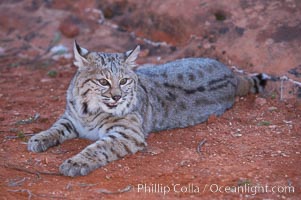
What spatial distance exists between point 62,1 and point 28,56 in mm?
1720

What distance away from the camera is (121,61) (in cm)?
627

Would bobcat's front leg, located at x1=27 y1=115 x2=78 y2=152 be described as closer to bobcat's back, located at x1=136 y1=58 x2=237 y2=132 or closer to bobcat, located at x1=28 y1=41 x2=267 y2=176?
bobcat, located at x1=28 y1=41 x2=267 y2=176

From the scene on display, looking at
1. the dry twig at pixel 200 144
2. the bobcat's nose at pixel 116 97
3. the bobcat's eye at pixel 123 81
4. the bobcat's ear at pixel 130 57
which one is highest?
the bobcat's ear at pixel 130 57

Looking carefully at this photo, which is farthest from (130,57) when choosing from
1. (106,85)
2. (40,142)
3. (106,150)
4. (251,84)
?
(251,84)

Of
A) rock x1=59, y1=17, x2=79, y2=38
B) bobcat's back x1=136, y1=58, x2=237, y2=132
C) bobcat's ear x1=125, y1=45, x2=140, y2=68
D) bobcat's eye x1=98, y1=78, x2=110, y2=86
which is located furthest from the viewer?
rock x1=59, y1=17, x2=79, y2=38

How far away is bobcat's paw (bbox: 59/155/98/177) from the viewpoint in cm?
530

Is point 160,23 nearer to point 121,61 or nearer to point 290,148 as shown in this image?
point 121,61

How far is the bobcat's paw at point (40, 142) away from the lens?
5980 millimetres

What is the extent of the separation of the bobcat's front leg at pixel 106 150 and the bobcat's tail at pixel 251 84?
2.37 meters

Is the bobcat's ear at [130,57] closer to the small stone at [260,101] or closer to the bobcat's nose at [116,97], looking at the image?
the bobcat's nose at [116,97]

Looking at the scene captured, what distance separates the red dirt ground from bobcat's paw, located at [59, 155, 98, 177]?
0.09m

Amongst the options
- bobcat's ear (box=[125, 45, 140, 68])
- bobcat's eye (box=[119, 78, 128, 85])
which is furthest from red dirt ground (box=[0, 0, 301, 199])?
bobcat's ear (box=[125, 45, 140, 68])

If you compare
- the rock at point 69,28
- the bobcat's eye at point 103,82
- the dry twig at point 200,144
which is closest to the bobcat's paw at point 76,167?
the bobcat's eye at point 103,82

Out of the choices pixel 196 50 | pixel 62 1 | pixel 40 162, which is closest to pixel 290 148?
pixel 40 162
